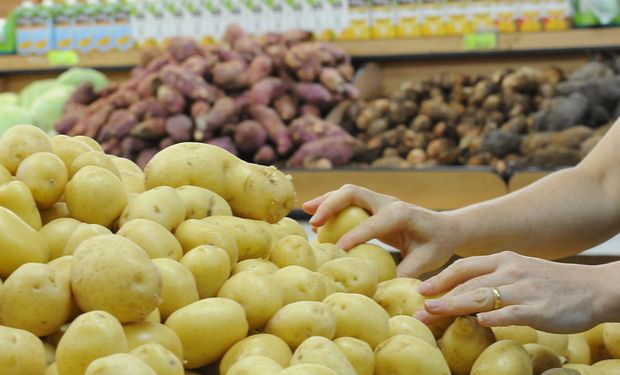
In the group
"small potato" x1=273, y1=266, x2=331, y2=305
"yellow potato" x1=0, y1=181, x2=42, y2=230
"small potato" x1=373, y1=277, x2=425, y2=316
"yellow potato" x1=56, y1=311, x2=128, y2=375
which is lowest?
"small potato" x1=373, y1=277, x2=425, y2=316

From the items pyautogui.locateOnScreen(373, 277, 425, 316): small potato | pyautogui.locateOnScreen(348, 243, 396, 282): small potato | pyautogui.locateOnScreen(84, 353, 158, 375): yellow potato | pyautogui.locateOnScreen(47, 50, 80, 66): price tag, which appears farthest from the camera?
pyautogui.locateOnScreen(47, 50, 80, 66): price tag

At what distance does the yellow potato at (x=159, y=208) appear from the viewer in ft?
3.83

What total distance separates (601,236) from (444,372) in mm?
888

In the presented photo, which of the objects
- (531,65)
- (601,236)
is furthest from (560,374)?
(531,65)

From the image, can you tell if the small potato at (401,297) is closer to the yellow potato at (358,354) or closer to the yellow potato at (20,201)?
the yellow potato at (358,354)

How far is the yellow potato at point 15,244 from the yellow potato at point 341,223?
0.60m

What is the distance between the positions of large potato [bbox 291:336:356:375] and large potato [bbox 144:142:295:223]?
1.33 ft

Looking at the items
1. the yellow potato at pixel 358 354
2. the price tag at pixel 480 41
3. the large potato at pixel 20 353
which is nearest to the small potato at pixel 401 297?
the yellow potato at pixel 358 354

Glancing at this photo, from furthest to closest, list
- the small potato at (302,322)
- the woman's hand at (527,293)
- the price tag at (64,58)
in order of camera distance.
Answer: the price tag at (64,58)
the woman's hand at (527,293)
the small potato at (302,322)

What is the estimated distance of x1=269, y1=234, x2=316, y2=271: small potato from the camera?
127cm

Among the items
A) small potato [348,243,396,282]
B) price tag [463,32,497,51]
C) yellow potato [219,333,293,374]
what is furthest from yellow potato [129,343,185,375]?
price tag [463,32,497,51]

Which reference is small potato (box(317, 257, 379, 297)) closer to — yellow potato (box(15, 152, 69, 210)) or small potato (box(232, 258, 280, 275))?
small potato (box(232, 258, 280, 275))

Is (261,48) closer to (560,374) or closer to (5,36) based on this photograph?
(5,36)

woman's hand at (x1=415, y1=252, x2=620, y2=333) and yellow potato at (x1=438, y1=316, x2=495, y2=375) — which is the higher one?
woman's hand at (x1=415, y1=252, x2=620, y2=333)
